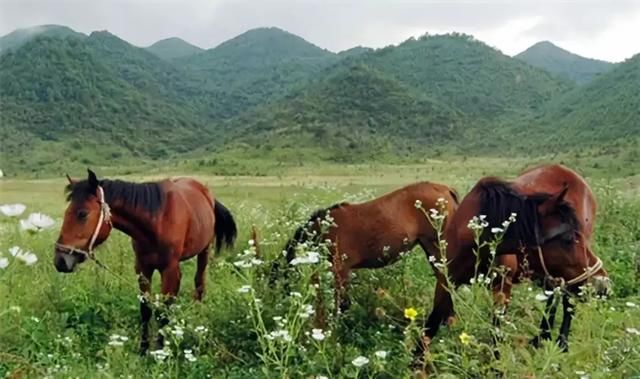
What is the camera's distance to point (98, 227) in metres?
5.14

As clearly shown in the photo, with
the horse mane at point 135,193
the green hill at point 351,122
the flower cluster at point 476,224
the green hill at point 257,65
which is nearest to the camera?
the flower cluster at point 476,224

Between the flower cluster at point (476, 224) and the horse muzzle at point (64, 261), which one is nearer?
the flower cluster at point (476, 224)

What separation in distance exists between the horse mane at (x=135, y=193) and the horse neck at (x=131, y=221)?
0.04 metres

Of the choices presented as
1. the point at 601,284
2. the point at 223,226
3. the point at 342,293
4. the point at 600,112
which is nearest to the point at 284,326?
the point at 342,293

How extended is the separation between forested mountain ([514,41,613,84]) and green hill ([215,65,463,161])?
54.8m

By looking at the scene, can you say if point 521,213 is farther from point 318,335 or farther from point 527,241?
point 318,335

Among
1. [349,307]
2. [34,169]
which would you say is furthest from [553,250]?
[34,169]

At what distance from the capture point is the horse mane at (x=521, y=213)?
176 inches

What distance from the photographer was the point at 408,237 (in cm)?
621

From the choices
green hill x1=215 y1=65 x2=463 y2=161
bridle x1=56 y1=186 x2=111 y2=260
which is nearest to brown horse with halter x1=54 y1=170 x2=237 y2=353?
bridle x1=56 y1=186 x2=111 y2=260

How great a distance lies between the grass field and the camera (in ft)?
10.3

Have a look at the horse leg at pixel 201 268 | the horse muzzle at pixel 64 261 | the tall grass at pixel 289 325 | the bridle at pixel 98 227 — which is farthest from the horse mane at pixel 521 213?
the horse leg at pixel 201 268

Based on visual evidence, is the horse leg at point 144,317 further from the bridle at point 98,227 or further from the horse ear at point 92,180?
the horse ear at point 92,180

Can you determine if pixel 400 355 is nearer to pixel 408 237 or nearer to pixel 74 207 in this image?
pixel 408 237
